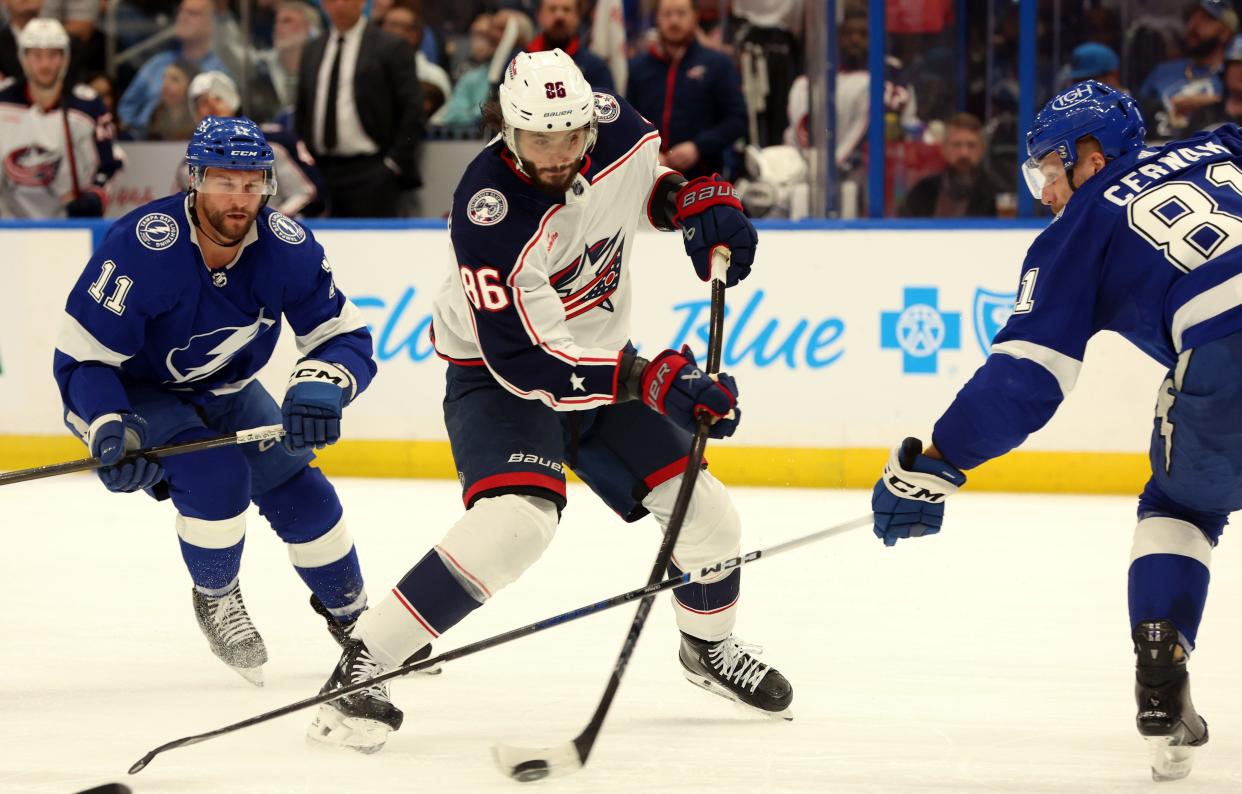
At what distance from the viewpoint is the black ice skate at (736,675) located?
2.85 meters

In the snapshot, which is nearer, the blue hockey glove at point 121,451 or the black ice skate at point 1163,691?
the black ice skate at point 1163,691

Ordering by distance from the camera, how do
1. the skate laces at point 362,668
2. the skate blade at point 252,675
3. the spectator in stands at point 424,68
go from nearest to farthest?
1. the skate laces at point 362,668
2. the skate blade at point 252,675
3. the spectator in stands at point 424,68

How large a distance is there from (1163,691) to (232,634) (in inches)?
69.6

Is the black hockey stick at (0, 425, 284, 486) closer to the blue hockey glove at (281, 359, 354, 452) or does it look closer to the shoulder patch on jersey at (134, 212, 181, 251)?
the blue hockey glove at (281, 359, 354, 452)

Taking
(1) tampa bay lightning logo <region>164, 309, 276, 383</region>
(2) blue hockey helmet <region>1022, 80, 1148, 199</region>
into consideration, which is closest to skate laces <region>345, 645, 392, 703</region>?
(1) tampa bay lightning logo <region>164, 309, 276, 383</region>

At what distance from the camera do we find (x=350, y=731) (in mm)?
2676

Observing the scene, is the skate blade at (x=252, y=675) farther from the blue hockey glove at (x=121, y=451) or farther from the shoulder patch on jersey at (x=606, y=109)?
the shoulder patch on jersey at (x=606, y=109)

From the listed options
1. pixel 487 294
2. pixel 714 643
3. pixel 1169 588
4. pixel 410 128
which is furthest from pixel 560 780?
pixel 410 128

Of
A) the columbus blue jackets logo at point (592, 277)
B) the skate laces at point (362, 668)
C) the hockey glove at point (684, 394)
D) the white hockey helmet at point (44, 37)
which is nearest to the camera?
the hockey glove at point (684, 394)

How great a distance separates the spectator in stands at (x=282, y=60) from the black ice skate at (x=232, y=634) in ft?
11.3

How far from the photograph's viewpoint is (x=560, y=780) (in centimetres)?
254

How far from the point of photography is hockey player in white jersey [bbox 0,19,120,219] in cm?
595

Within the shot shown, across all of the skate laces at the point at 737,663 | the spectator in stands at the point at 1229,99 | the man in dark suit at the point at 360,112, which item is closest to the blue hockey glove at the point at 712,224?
the skate laces at the point at 737,663

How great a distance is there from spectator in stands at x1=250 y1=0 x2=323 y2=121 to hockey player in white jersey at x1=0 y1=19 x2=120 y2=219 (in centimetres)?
60
